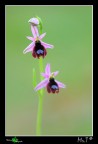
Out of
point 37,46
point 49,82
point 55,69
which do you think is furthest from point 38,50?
point 55,69

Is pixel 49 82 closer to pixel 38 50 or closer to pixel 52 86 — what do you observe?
pixel 52 86

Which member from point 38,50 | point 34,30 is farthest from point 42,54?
point 34,30

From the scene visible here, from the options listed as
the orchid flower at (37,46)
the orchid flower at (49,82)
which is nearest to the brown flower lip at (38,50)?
the orchid flower at (37,46)

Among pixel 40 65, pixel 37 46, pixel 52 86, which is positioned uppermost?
pixel 37 46

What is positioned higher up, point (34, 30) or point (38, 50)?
point (34, 30)

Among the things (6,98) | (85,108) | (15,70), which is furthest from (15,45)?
(85,108)

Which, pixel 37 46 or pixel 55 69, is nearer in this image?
pixel 37 46

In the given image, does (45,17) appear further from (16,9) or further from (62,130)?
(62,130)

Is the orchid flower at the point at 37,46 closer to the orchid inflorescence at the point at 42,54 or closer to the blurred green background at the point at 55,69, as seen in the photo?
the orchid inflorescence at the point at 42,54

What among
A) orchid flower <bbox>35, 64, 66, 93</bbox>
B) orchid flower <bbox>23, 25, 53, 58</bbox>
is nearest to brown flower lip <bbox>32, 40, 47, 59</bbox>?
orchid flower <bbox>23, 25, 53, 58</bbox>
